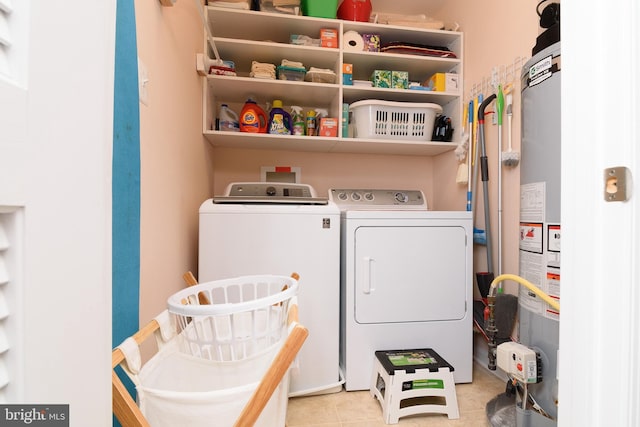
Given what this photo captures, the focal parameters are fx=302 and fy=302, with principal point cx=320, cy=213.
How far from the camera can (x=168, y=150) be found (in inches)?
49.3

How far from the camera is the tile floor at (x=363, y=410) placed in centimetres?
141

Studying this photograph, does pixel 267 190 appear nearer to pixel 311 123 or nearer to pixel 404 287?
pixel 311 123

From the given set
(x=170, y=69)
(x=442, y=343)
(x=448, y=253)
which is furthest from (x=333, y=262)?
(x=170, y=69)

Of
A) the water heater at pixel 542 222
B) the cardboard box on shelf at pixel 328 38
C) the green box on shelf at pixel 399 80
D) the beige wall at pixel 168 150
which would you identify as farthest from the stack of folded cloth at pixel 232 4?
the water heater at pixel 542 222

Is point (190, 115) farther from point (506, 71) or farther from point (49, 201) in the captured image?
point (506, 71)

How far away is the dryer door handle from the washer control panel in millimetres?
525

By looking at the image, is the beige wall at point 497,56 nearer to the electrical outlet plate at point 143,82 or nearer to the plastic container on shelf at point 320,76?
the plastic container on shelf at point 320,76

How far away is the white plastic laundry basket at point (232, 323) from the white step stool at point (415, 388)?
2.39ft

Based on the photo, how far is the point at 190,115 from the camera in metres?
1.62

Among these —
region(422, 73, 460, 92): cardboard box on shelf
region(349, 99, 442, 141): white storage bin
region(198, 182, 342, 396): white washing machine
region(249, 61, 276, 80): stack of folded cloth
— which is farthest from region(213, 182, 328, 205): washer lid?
region(422, 73, 460, 92): cardboard box on shelf

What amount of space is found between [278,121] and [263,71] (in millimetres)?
325

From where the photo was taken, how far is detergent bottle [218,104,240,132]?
2.06m

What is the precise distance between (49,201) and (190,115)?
148 cm

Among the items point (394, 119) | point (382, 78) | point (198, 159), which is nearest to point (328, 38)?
point (382, 78)
